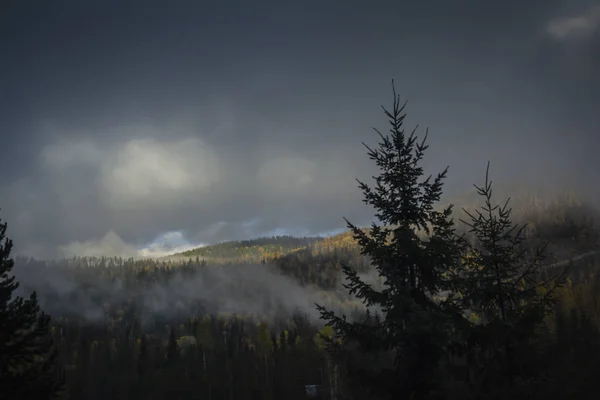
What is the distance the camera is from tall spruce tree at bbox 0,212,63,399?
15.6 meters

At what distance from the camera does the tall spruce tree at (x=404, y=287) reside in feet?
39.7

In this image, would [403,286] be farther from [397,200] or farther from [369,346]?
[397,200]

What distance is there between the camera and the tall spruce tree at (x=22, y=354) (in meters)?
15.6

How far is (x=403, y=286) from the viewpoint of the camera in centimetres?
1216

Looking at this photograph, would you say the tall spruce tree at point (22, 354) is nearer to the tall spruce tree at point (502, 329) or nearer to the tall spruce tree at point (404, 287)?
Result: the tall spruce tree at point (404, 287)

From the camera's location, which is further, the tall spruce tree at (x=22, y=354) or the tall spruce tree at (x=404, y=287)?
the tall spruce tree at (x=22, y=354)

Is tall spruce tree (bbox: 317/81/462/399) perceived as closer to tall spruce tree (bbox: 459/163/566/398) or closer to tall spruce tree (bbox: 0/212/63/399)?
tall spruce tree (bbox: 459/163/566/398)

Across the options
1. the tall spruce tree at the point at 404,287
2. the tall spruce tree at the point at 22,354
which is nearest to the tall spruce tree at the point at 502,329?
the tall spruce tree at the point at 404,287

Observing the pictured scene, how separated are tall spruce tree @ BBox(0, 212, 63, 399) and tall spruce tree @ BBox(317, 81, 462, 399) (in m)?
11.8

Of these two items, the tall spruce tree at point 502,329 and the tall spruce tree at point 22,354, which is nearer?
the tall spruce tree at point 502,329

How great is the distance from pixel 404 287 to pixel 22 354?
49.0 feet

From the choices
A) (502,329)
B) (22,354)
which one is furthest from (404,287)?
(22,354)

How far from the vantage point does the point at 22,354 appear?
16.2 meters

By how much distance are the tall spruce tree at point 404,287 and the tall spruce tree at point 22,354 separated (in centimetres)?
1184
